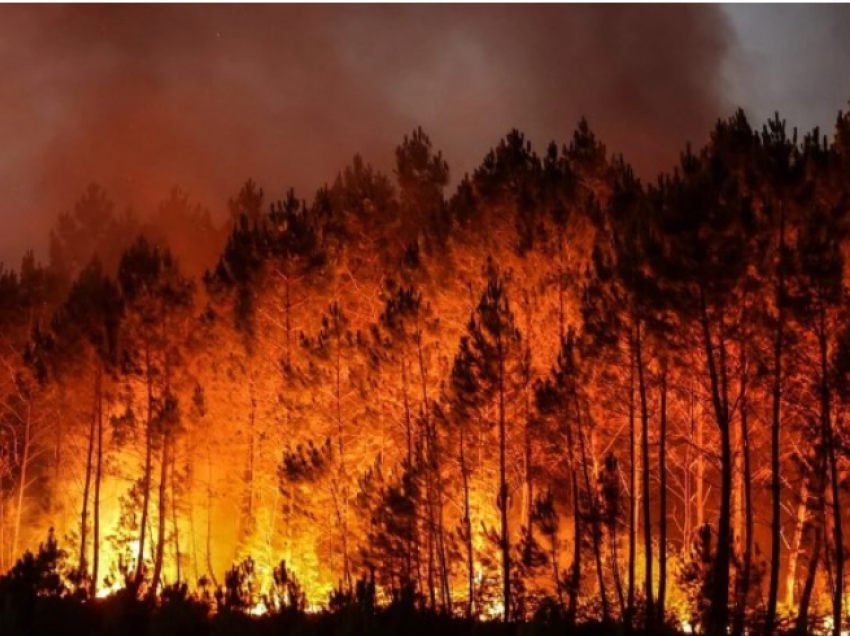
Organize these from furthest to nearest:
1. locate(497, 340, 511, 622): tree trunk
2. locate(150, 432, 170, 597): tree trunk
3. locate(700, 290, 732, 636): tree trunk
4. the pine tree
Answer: locate(150, 432, 170, 597): tree trunk, the pine tree, locate(497, 340, 511, 622): tree trunk, locate(700, 290, 732, 636): tree trunk

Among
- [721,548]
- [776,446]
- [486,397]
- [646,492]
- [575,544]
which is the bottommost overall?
[721,548]

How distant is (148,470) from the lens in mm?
23141

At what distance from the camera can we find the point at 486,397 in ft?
56.4

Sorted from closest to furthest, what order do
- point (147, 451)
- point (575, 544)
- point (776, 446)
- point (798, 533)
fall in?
point (776, 446) < point (575, 544) < point (798, 533) < point (147, 451)

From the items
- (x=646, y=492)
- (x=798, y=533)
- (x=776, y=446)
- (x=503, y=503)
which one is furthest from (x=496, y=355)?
(x=798, y=533)

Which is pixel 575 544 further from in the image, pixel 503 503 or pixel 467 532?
pixel 467 532

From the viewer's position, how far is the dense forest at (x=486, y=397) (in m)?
14.8

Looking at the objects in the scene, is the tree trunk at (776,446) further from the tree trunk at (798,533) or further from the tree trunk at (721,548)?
the tree trunk at (798,533)

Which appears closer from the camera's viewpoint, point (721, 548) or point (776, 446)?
point (721, 548)

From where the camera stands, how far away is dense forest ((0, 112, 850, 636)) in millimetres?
14836

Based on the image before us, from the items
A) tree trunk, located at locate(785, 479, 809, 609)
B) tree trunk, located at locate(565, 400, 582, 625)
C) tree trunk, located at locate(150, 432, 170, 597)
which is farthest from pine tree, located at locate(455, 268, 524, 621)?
tree trunk, located at locate(150, 432, 170, 597)

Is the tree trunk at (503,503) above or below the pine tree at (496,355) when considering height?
below

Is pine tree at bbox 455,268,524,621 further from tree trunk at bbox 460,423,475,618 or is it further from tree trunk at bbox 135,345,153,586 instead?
tree trunk at bbox 135,345,153,586

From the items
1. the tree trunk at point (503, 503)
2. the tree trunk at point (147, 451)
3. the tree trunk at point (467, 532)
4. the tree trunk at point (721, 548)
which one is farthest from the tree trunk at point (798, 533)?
the tree trunk at point (147, 451)
